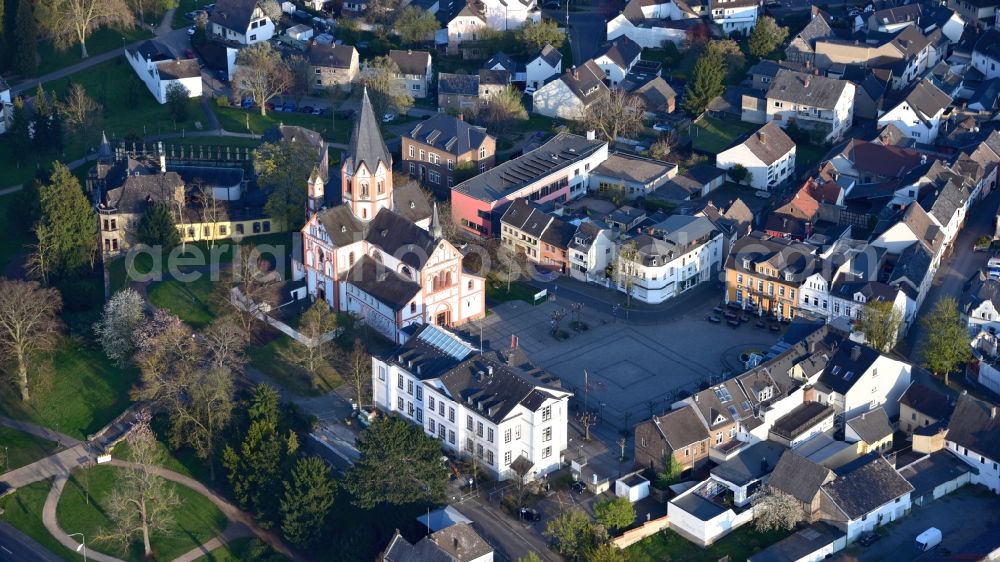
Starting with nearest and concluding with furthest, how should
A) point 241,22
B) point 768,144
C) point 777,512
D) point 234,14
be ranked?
point 777,512 → point 768,144 → point 241,22 → point 234,14

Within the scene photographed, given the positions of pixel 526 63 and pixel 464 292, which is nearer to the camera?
pixel 464 292

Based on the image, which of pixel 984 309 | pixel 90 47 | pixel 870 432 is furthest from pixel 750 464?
pixel 90 47

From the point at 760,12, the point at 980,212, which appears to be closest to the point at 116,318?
the point at 980,212

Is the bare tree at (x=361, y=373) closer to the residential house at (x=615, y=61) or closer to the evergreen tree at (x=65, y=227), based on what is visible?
the evergreen tree at (x=65, y=227)

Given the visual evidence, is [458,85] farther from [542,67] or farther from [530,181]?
[530,181]

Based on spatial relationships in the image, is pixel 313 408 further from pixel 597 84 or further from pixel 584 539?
pixel 597 84

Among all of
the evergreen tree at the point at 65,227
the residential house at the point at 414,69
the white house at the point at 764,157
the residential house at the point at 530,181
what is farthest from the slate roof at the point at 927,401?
the residential house at the point at 414,69
